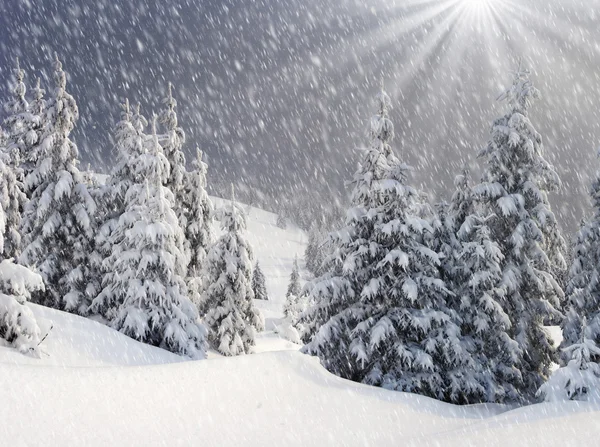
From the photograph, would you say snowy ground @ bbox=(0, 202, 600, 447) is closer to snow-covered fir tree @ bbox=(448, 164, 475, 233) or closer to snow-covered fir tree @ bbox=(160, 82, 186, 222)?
snow-covered fir tree @ bbox=(448, 164, 475, 233)

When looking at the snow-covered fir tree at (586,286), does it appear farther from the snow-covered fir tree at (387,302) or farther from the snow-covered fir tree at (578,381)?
the snow-covered fir tree at (578,381)

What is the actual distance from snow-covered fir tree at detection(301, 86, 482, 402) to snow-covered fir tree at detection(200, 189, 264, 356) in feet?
31.4

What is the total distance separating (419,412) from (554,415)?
12.7 feet

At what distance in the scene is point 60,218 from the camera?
23516 millimetres

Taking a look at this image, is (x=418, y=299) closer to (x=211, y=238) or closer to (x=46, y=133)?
(x=211, y=238)

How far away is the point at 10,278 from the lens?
11.9 metres

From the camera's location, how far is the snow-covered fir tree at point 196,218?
1118 inches

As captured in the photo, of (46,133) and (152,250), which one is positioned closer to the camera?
(152,250)

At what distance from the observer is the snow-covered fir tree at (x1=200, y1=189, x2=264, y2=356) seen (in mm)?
Answer: 27797

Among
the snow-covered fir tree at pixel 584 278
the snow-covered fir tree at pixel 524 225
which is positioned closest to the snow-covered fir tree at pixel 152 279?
the snow-covered fir tree at pixel 524 225

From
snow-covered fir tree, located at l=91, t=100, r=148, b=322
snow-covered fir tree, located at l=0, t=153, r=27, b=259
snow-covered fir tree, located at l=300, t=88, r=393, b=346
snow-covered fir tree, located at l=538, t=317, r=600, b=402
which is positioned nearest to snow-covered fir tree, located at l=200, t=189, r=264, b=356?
snow-covered fir tree, located at l=91, t=100, r=148, b=322

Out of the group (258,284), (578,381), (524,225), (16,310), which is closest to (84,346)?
(16,310)

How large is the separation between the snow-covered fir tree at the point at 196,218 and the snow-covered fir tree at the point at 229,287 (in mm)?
981

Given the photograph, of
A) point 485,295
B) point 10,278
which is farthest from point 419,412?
point 10,278
